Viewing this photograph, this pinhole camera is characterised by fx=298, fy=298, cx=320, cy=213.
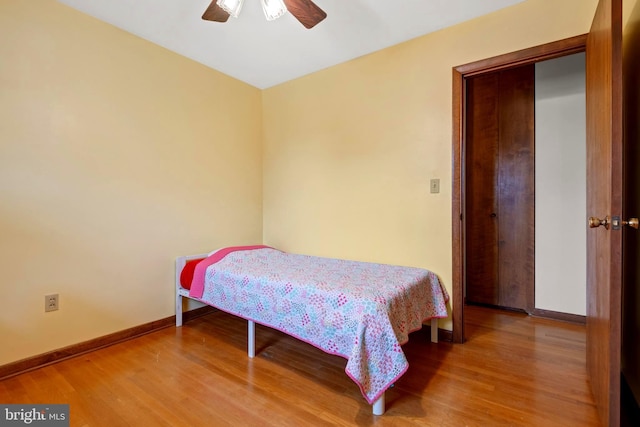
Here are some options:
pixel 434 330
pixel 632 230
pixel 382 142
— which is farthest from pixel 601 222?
pixel 382 142

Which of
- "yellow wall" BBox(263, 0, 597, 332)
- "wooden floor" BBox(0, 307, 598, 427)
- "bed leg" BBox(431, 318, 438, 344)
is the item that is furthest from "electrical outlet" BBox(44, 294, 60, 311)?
"bed leg" BBox(431, 318, 438, 344)

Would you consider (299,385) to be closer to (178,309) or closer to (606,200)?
(178,309)

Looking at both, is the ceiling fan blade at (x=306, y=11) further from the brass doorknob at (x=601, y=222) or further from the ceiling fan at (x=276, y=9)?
the brass doorknob at (x=601, y=222)

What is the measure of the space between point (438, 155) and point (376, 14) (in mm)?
1084

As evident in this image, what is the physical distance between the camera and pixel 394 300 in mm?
1633

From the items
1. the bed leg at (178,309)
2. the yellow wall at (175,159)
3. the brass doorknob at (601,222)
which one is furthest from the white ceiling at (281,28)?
the bed leg at (178,309)

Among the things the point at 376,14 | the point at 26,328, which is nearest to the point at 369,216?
the point at 376,14

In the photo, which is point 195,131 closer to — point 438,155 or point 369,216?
point 369,216

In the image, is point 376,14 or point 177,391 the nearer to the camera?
point 177,391

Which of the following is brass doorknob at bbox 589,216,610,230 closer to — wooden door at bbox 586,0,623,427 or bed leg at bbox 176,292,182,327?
wooden door at bbox 586,0,623,427

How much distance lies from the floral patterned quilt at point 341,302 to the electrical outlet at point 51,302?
0.84 meters

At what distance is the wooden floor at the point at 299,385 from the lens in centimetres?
141

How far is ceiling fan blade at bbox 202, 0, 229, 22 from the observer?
166 centimetres

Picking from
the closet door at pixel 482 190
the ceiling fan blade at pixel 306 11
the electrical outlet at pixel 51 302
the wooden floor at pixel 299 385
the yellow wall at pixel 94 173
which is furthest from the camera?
the closet door at pixel 482 190
